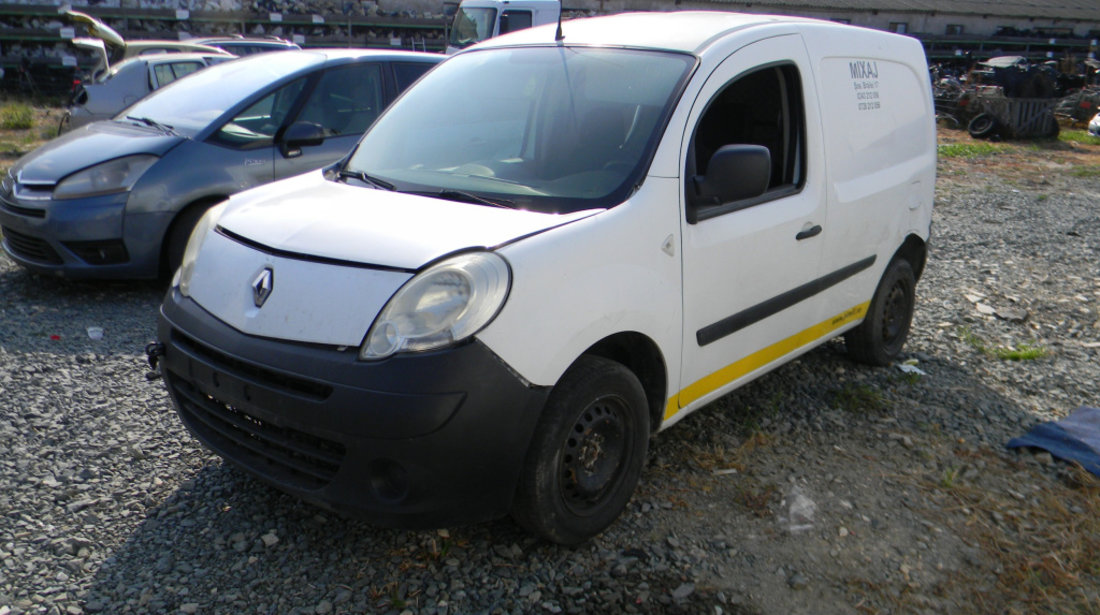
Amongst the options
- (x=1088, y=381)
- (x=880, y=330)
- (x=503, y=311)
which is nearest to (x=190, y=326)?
(x=503, y=311)

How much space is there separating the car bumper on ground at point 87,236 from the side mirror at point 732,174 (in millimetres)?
3763

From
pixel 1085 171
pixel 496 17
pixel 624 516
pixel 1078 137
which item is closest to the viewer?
pixel 624 516

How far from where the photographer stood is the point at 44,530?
10.2 feet

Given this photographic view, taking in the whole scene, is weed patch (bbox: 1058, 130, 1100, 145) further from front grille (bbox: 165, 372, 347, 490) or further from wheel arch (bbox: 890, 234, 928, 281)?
front grille (bbox: 165, 372, 347, 490)

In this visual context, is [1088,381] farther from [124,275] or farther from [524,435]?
[124,275]

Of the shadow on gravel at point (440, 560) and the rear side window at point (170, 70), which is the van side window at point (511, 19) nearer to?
the rear side window at point (170, 70)

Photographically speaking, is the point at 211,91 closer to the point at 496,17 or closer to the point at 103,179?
the point at 103,179

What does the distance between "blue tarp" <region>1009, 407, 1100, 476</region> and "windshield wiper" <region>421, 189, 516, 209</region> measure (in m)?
2.74

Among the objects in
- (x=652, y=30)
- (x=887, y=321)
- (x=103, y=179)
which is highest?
(x=652, y=30)

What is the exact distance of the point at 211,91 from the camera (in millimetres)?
6203

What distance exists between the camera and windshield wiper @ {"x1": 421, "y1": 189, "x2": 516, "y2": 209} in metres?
3.10

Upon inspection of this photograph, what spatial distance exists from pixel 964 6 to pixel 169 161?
41843 millimetres

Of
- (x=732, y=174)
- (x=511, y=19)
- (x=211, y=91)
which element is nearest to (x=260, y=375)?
(x=732, y=174)

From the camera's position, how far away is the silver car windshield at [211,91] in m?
5.96
